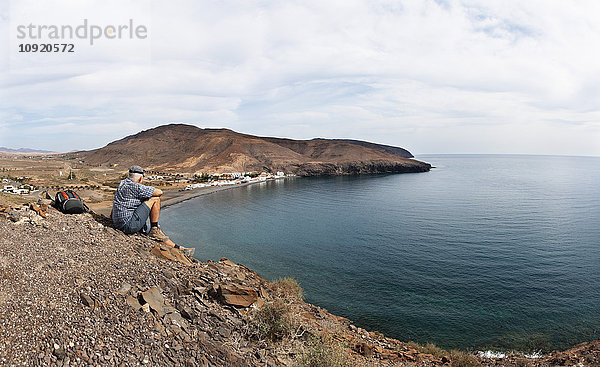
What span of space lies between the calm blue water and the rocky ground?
6.78 m

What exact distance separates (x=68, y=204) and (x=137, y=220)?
266cm

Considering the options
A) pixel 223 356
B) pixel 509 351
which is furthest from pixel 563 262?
pixel 223 356

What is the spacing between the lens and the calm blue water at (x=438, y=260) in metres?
16.8

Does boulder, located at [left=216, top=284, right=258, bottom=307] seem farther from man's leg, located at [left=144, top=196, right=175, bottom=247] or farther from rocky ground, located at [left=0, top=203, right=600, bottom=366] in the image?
man's leg, located at [left=144, top=196, right=175, bottom=247]

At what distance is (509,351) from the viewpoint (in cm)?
1460

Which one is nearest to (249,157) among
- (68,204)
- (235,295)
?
(68,204)

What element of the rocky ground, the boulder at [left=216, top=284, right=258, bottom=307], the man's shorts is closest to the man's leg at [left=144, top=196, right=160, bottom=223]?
the man's shorts

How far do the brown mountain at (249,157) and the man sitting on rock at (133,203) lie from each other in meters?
110

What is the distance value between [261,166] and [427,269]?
10820 centimetres

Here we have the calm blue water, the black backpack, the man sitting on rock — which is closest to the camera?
the man sitting on rock

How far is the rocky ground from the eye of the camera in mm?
5938

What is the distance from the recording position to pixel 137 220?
10.1 m

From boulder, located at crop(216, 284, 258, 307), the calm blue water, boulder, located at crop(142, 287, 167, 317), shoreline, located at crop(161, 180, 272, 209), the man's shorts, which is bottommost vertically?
the calm blue water

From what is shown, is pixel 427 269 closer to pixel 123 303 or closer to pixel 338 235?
pixel 338 235
